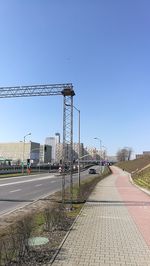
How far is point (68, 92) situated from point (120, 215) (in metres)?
6.63

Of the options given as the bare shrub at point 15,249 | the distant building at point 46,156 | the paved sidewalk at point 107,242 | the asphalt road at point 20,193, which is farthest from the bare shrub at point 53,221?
the distant building at point 46,156

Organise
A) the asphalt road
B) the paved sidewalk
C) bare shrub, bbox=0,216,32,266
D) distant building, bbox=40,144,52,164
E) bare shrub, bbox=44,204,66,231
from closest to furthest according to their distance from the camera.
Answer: bare shrub, bbox=0,216,32,266 < the paved sidewalk < bare shrub, bbox=44,204,66,231 < the asphalt road < distant building, bbox=40,144,52,164

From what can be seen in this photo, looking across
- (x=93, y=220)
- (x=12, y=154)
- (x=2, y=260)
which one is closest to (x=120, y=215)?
(x=93, y=220)

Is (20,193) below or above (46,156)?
below

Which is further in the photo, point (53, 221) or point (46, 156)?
point (46, 156)

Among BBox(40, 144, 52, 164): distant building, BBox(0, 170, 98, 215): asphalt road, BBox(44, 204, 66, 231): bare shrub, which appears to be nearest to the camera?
BBox(44, 204, 66, 231): bare shrub

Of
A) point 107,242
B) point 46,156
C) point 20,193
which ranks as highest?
point 46,156

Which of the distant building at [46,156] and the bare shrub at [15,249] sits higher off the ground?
the distant building at [46,156]

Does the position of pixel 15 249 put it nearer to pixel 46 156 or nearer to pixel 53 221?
pixel 53 221

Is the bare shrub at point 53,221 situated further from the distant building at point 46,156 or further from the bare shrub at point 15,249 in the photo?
the distant building at point 46,156

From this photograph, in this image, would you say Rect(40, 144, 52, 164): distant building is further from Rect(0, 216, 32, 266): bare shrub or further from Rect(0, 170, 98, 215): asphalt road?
Rect(0, 216, 32, 266): bare shrub

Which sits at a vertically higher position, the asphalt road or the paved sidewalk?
the asphalt road

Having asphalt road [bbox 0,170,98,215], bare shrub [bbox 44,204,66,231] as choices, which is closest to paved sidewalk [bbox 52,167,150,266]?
bare shrub [bbox 44,204,66,231]

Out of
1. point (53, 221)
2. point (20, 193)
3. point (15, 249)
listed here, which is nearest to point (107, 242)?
point (53, 221)
